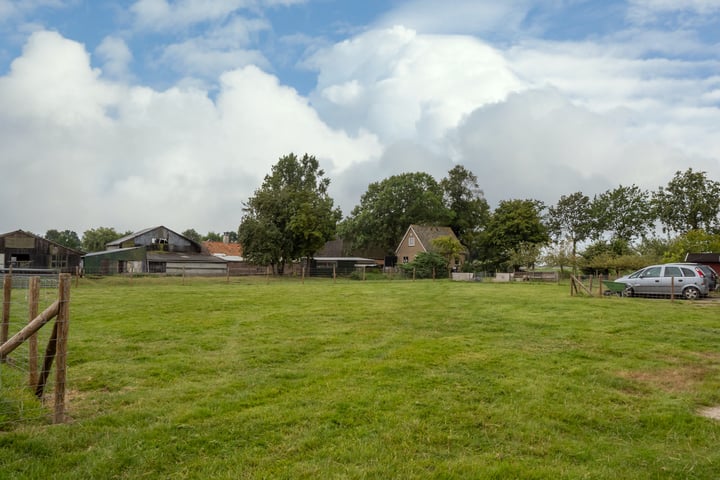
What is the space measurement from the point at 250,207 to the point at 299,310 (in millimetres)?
35933

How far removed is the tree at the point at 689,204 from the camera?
5294cm

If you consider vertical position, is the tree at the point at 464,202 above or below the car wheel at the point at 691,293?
above

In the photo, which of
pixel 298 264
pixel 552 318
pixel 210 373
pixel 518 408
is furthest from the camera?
pixel 298 264

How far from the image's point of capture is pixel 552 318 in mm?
14445

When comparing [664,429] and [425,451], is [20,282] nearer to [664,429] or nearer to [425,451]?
[425,451]

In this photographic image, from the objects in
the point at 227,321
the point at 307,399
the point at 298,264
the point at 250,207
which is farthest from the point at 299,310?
the point at 298,264

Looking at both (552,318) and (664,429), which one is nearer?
(664,429)

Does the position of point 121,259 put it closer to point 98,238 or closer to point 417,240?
point 417,240

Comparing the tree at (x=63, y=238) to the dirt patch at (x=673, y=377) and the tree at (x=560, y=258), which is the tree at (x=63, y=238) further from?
the dirt patch at (x=673, y=377)

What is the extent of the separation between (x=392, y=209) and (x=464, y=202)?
1416 cm

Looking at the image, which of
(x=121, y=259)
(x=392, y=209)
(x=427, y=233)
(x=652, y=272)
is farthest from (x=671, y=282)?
(x=121, y=259)

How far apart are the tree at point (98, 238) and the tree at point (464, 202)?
7771cm

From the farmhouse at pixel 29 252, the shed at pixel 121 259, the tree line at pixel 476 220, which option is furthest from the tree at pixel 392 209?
the farmhouse at pixel 29 252

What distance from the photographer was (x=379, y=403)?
6312 mm
